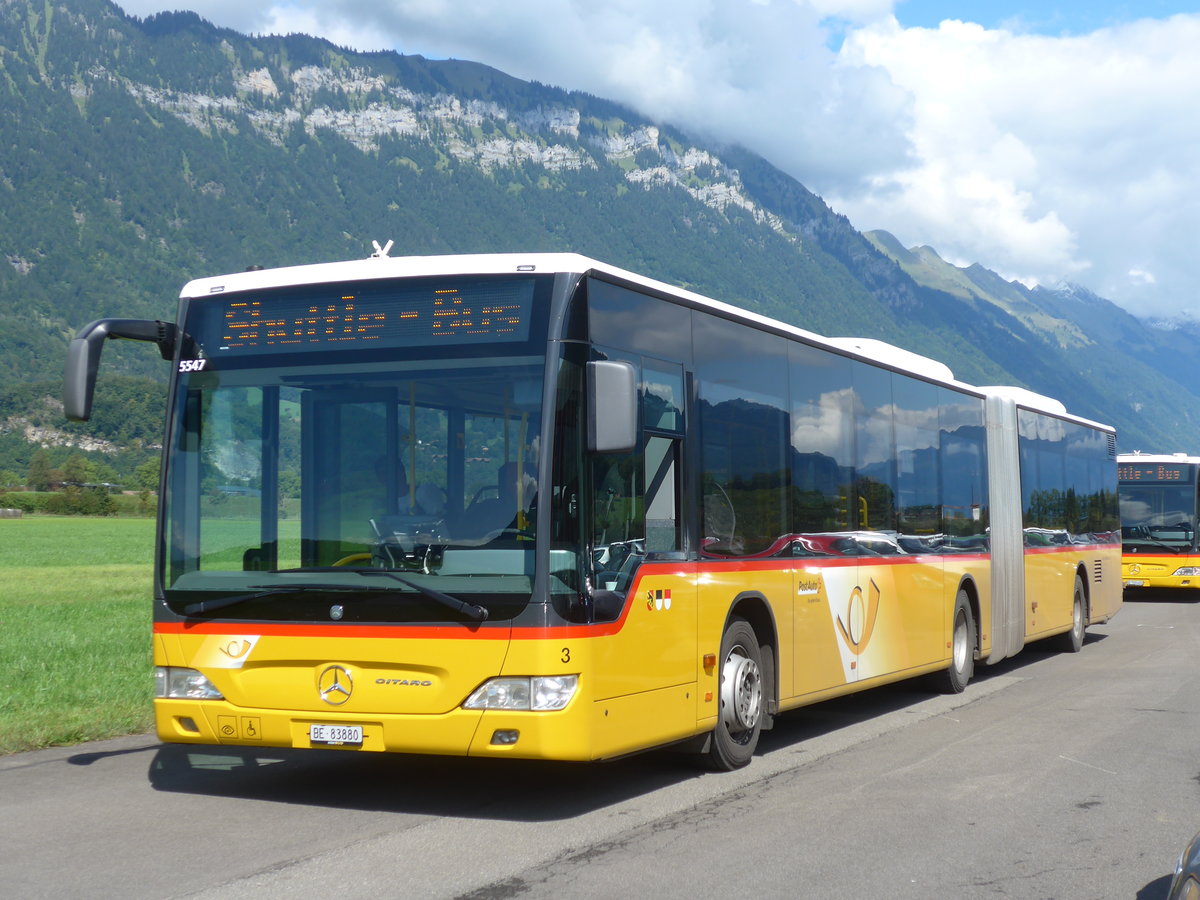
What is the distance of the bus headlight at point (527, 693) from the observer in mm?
7125

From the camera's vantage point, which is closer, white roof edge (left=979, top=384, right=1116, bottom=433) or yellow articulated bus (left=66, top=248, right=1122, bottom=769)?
yellow articulated bus (left=66, top=248, right=1122, bottom=769)

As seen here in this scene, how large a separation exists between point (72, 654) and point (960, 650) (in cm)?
1011

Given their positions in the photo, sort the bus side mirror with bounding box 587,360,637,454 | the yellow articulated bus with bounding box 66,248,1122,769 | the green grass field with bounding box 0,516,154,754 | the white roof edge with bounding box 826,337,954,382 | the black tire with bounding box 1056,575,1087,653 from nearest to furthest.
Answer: the bus side mirror with bounding box 587,360,637,454
the yellow articulated bus with bounding box 66,248,1122,769
the green grass field with bounding box 0,516,154,754
the white roof edge with bounding box 826,337,954,382
the black tire with bounding box 1056,575,1087,653

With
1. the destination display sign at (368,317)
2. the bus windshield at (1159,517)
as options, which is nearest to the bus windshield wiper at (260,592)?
the destination display sign at (368,317)

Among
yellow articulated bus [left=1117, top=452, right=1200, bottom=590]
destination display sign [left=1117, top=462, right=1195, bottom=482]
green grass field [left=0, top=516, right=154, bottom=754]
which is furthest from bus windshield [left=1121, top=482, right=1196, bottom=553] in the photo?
green grass field [left=0, top=516, right=154, bottom=754]

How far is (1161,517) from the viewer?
30016 mm

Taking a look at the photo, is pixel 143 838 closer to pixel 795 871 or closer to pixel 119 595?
pixel 795 871

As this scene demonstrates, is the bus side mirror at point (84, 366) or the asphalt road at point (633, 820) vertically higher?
the bus side mirror at point (84, 366)

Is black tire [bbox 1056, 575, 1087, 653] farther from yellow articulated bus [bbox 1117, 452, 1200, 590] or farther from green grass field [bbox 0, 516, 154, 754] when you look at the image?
green grass field [bbox 0, 516, 154, 754]

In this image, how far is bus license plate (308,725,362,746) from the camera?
7449 mm

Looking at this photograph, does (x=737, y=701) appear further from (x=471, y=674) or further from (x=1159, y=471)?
(x=1159, y=471)

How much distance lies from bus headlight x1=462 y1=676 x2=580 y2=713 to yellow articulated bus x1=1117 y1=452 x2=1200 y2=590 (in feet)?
82.3

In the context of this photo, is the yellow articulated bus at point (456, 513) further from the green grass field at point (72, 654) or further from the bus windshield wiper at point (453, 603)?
the green grass field at point (72, 654)

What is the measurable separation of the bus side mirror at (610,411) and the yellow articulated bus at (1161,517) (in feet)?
81.8
